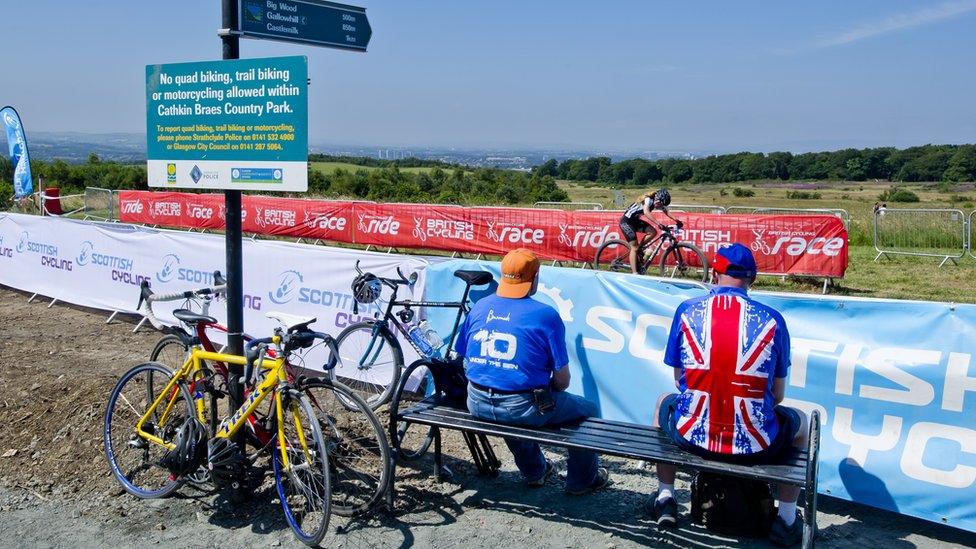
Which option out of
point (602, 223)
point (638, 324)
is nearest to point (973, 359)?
point (638, 324)

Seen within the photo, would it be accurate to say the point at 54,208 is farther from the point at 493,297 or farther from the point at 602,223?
the point at 493,297

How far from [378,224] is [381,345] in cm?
1181

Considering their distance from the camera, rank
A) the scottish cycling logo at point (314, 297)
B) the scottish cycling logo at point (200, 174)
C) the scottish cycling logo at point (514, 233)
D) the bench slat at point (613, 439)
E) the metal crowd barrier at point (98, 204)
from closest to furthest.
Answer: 1. the bench slat at point (613, 439)
2. the scottish cycling logo at point (200, 174)
3. the scottish cycling logo at point (314, 297)
4. the scottish cycling logo at point (514, 233)
5. the metal crowd barrier at point (98, 204)

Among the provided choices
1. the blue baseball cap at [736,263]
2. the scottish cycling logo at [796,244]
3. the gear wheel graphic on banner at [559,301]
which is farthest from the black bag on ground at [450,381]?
the scottish cycling logo at [796,244]

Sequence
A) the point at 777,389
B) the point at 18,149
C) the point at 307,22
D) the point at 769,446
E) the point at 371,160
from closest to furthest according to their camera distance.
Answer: the point at 769,446 < the point at 777,389 < the point at 307,22 < the point at 18,149 < the point at 371,160

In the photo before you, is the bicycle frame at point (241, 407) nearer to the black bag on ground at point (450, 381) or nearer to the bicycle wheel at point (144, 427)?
the bicycle wheel at point (144, 427)

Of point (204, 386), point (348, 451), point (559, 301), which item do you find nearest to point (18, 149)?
point (204, 386)

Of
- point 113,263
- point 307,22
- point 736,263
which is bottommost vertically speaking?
point 113,263

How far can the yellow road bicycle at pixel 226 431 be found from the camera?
4902 mm

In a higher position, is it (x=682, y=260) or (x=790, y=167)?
(x=790, y=167)

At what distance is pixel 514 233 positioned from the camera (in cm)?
1720

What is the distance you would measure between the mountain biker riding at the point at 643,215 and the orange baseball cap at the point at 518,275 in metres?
8.31

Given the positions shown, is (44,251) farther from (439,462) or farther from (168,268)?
(439,462)

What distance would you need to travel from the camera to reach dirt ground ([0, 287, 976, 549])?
16.3ft
